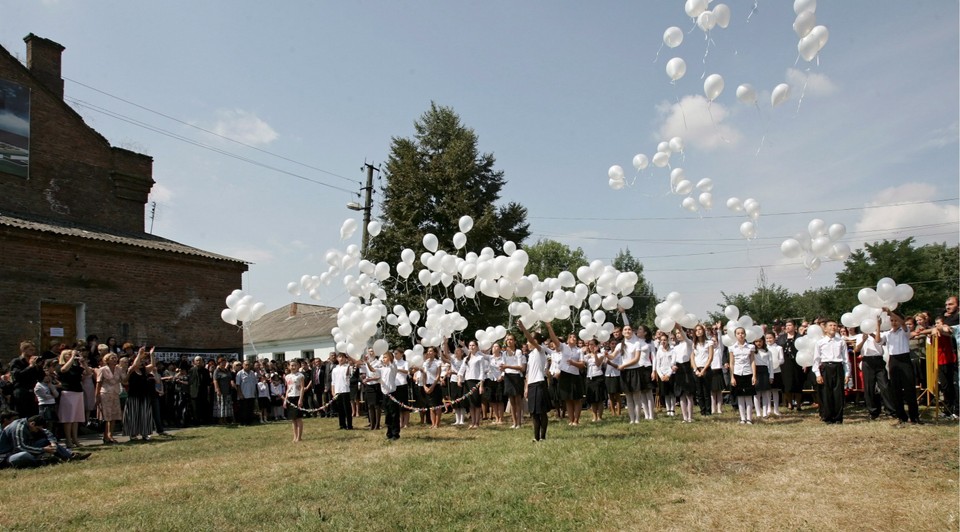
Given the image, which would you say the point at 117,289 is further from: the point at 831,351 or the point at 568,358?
the point at 831,351

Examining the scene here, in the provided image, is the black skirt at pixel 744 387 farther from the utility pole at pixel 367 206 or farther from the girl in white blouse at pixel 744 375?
the utility pole at pixel 367 206

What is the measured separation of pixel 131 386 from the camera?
1465cm

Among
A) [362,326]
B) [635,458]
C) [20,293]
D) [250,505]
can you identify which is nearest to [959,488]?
[635,458]

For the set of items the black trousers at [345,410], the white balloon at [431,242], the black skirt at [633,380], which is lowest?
the black trousers at [345,410]

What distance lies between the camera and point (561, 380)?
1380cm

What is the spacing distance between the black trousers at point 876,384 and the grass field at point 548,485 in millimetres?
378

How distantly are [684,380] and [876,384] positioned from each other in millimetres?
3230

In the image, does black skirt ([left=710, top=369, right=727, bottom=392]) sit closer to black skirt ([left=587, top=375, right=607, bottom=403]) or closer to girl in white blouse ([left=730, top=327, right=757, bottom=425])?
girl in white blouse ([left=730, top=327, right=757, bottom=425])

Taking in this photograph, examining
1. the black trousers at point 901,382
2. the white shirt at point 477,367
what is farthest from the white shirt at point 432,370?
the black trousers at point 901,382

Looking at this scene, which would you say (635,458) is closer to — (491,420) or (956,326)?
(956,326)

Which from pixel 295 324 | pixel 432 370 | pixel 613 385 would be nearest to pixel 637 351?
pixel 613 385

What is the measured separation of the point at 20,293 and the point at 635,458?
1972cm

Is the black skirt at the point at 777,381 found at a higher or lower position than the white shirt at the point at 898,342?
lower

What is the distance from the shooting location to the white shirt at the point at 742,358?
12391 millimetres
